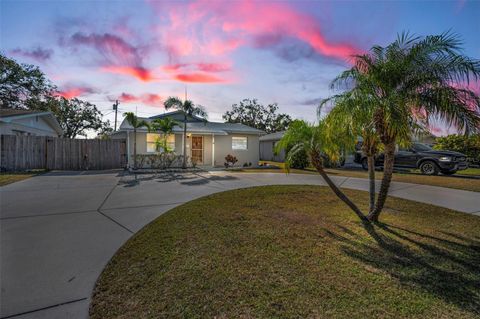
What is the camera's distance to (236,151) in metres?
18.4

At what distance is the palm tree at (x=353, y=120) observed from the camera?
4039 mm

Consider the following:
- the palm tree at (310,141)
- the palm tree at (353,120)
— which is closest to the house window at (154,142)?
the palm tree at (310,141)

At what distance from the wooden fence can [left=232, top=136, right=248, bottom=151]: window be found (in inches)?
310

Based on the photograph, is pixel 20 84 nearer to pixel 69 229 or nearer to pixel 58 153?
pixel 58 153

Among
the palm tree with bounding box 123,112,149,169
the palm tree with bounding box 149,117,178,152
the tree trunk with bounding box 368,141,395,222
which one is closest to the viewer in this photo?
the tree trunk with bounding box 368,141,395,222

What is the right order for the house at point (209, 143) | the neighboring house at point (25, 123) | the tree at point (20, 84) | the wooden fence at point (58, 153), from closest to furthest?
1. the wooden fence at point (58, 153)
2. the neighboring house at point (25, 123)
3. the house at point (209, 143)
4. the tree at point (20, 84)

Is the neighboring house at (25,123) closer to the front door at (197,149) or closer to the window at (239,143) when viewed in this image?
the front door at (197,149)

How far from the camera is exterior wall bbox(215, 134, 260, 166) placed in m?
18.0

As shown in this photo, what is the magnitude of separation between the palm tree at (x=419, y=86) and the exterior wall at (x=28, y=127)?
18224 mm

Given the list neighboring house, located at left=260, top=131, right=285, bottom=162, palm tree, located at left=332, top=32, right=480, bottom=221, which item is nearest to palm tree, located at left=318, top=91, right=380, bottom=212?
palm tree, located at left=332, top=32, right=480, bottom=221

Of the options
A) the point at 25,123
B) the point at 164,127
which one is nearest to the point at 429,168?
the point at 164,127

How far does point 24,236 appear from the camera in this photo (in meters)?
3.82

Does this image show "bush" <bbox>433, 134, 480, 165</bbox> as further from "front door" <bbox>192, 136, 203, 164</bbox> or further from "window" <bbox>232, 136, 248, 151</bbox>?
"front door" <bbox>192, 136, 203, 164</bbox>

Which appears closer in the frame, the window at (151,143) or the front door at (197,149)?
the window at (151,143)
